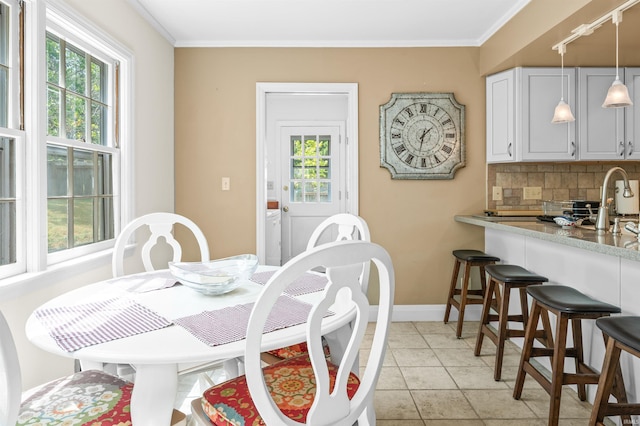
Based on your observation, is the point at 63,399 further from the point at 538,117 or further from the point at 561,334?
the point at 538,117

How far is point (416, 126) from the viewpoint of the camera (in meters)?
3.61

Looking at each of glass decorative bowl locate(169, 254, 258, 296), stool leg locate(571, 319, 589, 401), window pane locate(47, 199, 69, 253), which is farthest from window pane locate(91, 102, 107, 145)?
stool leg locate(571, 319, 589, 401)

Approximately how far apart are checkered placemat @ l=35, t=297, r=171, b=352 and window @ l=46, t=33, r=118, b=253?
3.02 feet

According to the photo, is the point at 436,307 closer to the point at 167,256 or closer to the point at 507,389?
the point at 507,389

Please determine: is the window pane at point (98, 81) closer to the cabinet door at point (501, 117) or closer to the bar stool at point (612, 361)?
the bar stool at point (612, 361)

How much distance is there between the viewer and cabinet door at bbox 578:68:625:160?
3352 millimetres

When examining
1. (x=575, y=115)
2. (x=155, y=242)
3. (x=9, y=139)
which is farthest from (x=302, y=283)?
(x=575, y=115)

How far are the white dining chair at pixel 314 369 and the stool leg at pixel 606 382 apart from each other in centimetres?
90

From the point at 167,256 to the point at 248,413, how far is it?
245cm

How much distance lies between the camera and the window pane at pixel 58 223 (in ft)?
6.97

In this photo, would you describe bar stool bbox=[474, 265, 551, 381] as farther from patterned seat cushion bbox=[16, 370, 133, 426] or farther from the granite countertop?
patterned seat cushion bbox=[16, 370, 133, 426]

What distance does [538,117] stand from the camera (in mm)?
3336

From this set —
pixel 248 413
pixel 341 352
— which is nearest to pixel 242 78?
pixel 341 352

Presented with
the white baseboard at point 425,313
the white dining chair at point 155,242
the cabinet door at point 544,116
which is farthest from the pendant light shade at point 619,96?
the white dining chair at point 155,242
